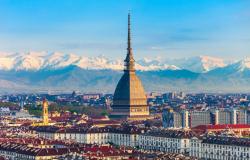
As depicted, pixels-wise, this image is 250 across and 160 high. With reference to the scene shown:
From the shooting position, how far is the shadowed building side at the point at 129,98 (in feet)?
457

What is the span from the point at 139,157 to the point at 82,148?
27.7ft

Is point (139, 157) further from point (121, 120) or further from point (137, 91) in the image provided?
point (137, 91)

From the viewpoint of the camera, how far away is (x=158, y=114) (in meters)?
150

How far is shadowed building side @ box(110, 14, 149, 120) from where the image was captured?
139 m

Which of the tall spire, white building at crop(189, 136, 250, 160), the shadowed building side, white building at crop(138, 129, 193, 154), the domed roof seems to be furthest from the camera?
the tall spire

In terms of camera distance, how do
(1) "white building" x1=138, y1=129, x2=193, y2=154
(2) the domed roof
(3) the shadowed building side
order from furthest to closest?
1. (2) the domed roof
2. (3) the shadowed building side
3. (1) "white building" x1=138, y1=129, x2=193, y2=154

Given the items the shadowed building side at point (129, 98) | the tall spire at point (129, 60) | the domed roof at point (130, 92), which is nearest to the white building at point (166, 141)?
the shadowed building side at point (129, 98)

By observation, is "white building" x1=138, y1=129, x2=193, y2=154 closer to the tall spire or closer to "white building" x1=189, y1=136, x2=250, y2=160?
"white building" x1=189, y1=136, x2=250, y2=160

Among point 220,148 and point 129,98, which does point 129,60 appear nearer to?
point 129,98

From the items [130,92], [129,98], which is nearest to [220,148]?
[129,98]

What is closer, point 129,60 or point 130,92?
point 130,92

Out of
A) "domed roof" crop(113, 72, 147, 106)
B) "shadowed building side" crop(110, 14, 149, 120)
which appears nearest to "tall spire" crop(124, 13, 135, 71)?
"shadowed building side" crop(110, 14, 149, 120)

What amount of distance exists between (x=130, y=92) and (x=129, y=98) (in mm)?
1904

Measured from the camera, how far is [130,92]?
142 m
